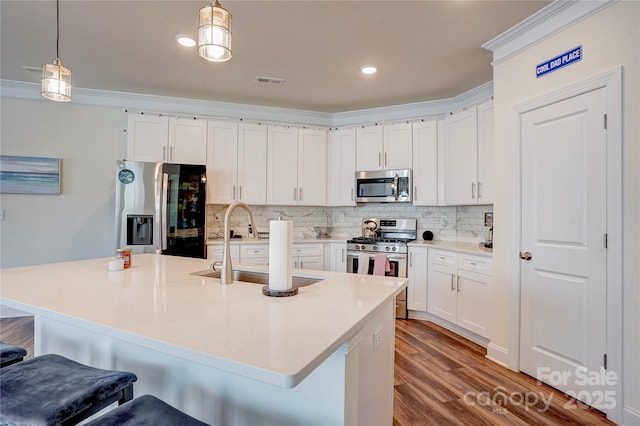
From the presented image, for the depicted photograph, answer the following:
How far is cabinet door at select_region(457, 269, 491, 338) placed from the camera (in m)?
2.97

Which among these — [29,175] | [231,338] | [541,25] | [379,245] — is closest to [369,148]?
[379,245]

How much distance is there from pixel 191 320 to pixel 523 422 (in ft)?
6.65

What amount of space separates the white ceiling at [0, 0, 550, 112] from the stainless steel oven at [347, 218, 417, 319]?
1651 millimetres

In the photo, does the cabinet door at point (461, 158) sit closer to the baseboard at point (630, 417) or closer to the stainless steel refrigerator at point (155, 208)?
the baseboard at point (630, 417)

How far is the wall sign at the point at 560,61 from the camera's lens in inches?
84.7

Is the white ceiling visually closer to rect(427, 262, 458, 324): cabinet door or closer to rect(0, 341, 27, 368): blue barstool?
rect(427, 262, 458, 324): cabinet door

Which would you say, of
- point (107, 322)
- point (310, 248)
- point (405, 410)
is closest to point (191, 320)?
point (107, 322)

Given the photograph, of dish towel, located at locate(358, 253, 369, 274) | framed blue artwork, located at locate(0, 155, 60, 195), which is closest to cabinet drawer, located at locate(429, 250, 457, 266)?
dish towel, located at locate(358, 253, 369, 274)

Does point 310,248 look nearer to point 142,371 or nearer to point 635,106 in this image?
point 142,371

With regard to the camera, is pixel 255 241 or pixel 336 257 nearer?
pixel 255 241

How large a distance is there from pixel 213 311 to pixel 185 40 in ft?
8.23

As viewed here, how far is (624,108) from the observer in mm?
1872

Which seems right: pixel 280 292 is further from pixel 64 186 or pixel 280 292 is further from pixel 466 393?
pixel 64 186

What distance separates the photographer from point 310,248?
4145 millimetres
